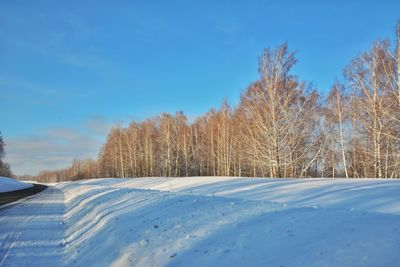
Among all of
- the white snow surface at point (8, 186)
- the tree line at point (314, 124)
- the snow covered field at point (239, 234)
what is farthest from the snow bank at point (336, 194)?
the white snow surface at point (8, 186)

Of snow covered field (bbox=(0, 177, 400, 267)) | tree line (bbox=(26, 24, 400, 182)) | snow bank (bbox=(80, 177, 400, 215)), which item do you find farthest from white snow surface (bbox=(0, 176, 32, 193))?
snow bank (bbox=(80, 177, 400, 215))

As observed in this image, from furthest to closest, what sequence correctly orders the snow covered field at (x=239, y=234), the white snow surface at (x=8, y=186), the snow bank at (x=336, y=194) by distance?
the white snow surface at (x=8, y=186) → the snow bank at (x=336, y=194) → the snow covered field at (x=239, y=234)

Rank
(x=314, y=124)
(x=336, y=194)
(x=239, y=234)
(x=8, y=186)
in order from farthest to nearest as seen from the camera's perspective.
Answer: (x=8, y=186)
(x=314, y=124)
(x=336, y=194)
(x=239, y=234)

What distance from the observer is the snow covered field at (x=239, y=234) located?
454 centimetres

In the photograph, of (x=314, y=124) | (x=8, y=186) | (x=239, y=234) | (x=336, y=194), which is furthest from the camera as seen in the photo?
(x=8, y=186)

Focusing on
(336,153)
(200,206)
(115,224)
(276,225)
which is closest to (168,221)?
(200,206)

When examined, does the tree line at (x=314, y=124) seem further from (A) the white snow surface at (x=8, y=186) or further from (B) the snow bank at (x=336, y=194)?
(A) the white snow surface at (x=8, y=186)

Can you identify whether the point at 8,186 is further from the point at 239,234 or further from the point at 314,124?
the point at 239,234

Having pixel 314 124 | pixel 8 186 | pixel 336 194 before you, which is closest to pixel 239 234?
pixel 336 194

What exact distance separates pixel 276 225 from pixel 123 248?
11.2 ft

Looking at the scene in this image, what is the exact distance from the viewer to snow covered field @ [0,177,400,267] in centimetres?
454

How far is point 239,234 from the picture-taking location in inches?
229

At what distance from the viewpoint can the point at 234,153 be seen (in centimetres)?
3606

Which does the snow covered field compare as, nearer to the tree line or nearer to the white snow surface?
the tree line
